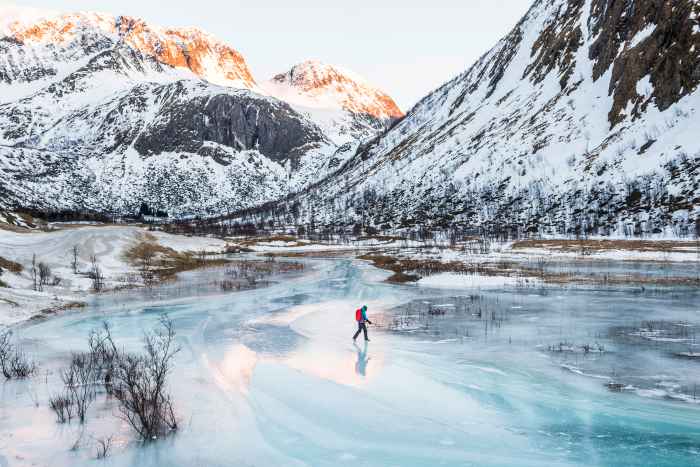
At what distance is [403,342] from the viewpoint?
18.0 meters

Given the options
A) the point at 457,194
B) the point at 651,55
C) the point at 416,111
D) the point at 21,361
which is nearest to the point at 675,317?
the point at 21,361

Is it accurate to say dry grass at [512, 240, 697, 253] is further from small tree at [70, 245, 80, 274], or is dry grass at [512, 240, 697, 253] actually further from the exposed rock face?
small tree at [70, 245, 80, 274]

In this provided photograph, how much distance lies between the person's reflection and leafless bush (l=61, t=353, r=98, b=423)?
6.90 metres

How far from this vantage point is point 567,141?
92.3m

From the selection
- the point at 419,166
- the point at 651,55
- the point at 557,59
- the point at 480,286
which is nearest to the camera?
the point at 480,286

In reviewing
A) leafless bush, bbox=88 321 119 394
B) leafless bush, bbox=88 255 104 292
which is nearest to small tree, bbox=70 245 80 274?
leafless bush, bbox=88 255 104 292

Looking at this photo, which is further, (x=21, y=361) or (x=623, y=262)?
(x=623, y=262)

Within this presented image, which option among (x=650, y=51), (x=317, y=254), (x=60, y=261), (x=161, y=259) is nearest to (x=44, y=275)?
(x=60, y=261)

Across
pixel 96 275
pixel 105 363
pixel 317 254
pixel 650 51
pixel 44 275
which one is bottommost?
pixel 105 363

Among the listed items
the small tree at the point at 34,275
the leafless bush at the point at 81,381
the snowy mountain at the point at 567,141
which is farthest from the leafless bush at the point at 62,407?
the snowy mountain at the point at 567,141

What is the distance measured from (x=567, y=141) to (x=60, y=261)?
8284 centimetres

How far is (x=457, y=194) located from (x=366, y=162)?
79194 millimetres

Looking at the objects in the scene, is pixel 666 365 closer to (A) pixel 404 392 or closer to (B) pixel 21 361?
(A) pixel 404 392

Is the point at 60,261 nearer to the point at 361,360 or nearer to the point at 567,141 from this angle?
the point at 361,360
